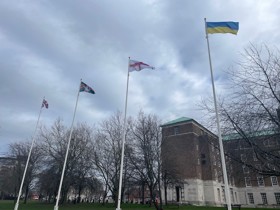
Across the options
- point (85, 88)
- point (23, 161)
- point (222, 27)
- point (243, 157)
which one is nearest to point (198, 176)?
point (23, 161)

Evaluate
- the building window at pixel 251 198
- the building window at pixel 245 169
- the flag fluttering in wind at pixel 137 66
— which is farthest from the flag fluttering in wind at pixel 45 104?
the building window at pixel 251 198

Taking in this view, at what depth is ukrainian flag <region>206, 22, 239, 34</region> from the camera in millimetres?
13930

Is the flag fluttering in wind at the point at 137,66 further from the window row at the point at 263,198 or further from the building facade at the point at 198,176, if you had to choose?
the window row at the point at 263,198

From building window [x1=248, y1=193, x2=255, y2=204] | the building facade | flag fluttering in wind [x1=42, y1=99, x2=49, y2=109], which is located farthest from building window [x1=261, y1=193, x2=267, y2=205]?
flag fluttering in wind [x1=42, y1=99, x2=49, y2=109]

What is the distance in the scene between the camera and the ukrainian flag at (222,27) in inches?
548

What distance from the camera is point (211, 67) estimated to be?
49.4ft

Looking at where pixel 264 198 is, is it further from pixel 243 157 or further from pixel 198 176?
pixel 243 157

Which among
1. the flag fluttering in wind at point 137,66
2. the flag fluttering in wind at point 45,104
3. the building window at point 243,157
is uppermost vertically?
the flag fluttering in wind at point 137,66

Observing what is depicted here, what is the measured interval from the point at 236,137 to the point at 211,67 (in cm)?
464

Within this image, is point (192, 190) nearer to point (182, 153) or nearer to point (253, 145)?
point (182, 153)

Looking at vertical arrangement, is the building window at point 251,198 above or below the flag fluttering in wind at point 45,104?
below

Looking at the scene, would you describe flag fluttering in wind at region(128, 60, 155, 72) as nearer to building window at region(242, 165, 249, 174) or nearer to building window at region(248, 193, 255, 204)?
building window at region(242, 165, 249, 174)

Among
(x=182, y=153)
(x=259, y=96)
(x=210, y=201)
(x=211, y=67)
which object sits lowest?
(x=210, y=201)

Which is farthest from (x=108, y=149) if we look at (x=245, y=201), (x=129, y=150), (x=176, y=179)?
(x=245, y=201)
